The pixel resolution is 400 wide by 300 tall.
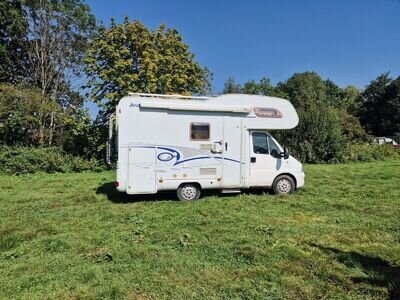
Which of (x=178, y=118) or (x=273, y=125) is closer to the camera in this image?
(x=178, y=118)

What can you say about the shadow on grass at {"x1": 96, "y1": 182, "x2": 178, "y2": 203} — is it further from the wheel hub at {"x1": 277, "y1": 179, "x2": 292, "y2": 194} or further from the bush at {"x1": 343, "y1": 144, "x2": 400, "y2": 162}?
the bush at {"x1": 343, "y1": 144, "x2": 400, "y2": 162}

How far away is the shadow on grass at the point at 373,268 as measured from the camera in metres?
4.25

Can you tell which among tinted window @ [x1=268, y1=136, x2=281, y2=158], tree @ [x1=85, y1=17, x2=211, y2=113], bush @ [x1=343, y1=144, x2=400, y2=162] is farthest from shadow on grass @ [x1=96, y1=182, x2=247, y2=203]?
bush @ [x1=343, y1=144, x2=400, y2=162]

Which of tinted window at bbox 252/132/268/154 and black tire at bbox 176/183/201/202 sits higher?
tinted window at bbox 252/132/268/154

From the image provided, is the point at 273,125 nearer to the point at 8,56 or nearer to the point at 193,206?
the point at 193,206

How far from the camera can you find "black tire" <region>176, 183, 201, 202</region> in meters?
9.58

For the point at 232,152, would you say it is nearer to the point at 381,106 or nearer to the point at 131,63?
the point at 131,63

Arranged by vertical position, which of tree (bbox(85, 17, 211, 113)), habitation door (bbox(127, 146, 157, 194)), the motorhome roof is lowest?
habitation door (bbox(127, 146, 157, 194))

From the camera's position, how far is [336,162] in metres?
20.9

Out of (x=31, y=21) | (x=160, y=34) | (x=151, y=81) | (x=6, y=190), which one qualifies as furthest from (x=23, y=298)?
(x=31, y=21)

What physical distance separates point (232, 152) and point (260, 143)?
94 cm

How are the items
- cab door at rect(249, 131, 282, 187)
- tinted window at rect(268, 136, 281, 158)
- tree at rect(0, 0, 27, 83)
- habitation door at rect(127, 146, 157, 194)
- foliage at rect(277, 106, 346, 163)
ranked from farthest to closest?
foliage at rect(277, 106, 346, 163), tree at rect(0, 0, 27, 83), tinted window at rect(268, 136, 281, 158), cab door at rect(249, 131, 282, 187), habitation door at rect(127, 146, 157, 194)

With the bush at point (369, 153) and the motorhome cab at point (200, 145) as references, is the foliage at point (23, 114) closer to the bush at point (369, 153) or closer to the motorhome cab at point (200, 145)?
the motorhome cab at point (200, 145)

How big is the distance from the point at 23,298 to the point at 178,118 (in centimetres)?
607
